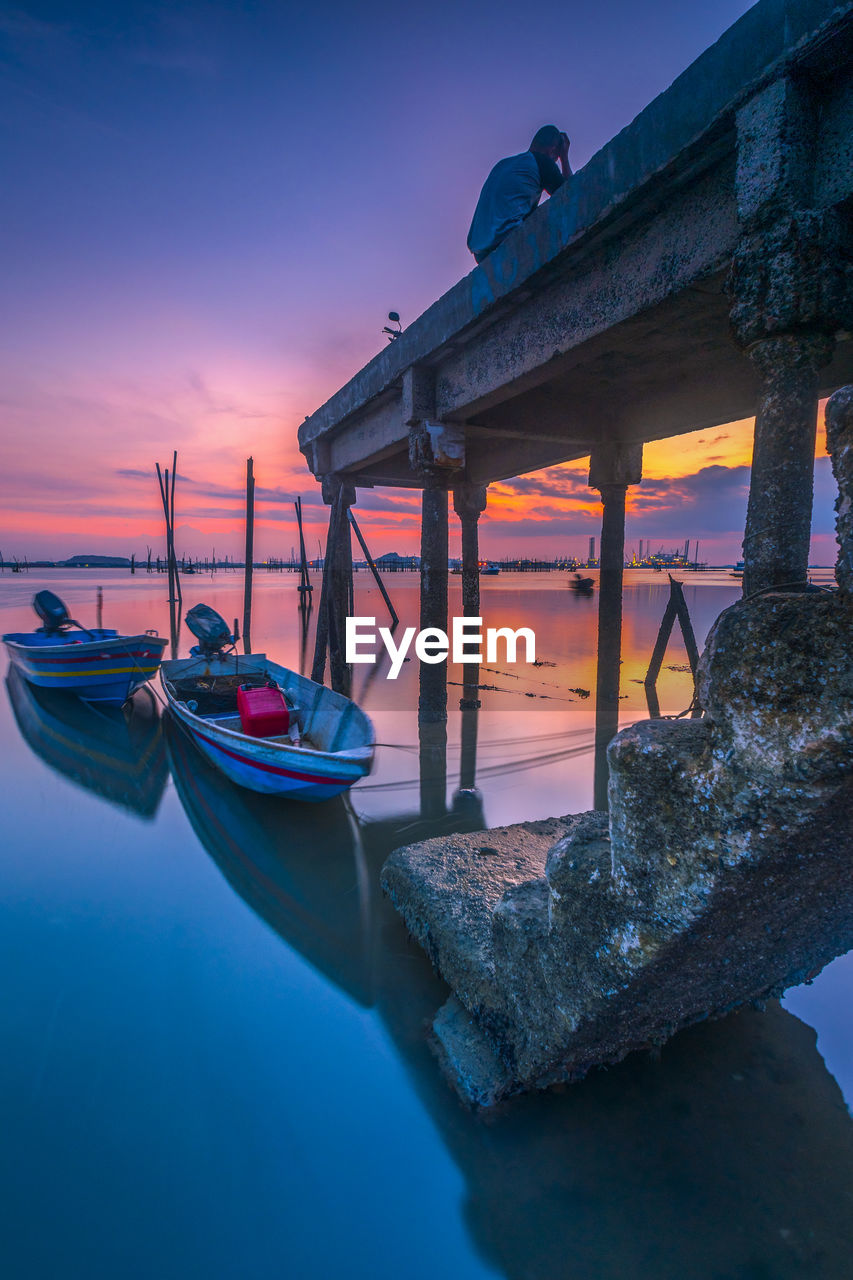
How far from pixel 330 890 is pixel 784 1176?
11.7 ft

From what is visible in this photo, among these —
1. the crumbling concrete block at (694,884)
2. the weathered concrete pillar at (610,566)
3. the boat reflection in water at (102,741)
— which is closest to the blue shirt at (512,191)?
the weathered concrete pillar at (610,566)

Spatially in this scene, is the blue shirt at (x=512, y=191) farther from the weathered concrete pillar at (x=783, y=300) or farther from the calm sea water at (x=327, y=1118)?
the calm sea water at (x=327, y=1118)

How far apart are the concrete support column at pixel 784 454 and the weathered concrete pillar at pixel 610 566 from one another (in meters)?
5.29

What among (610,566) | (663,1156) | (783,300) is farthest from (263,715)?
(783,300)

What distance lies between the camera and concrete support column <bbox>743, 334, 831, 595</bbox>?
108 inches

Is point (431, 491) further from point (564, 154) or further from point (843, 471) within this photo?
point (843, 471)

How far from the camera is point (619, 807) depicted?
2.01 meters

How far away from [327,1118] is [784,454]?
4169 mm

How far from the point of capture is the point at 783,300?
2.67 metres

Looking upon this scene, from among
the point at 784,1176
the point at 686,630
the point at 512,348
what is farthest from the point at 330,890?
the point at 686,630

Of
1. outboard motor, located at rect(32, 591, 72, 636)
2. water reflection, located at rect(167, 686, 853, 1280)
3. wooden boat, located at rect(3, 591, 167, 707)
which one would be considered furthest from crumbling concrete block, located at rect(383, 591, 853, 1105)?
outboard motor, located at rect(32, 591, 72, 636)

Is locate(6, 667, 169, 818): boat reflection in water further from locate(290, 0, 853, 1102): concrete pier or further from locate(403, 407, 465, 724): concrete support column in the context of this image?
locate(290, 0, 853, 1102): concrete pier

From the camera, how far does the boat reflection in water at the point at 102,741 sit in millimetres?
7742

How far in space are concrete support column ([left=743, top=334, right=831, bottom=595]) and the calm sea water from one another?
2702 millimetres
